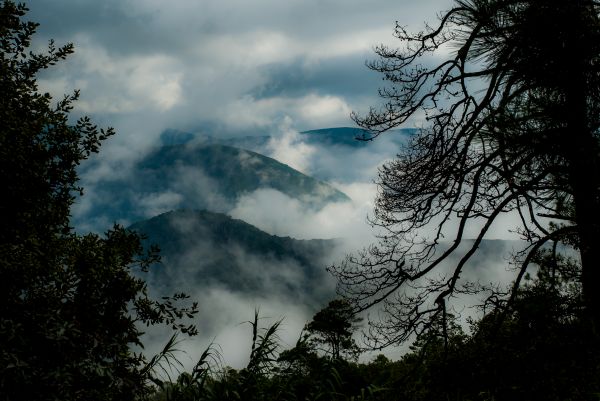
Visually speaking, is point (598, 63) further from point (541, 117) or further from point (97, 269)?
point (97, 269)

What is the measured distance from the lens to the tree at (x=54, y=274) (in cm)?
412

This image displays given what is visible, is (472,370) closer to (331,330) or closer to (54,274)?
(54,274)

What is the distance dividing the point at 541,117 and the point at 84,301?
19.6 ft

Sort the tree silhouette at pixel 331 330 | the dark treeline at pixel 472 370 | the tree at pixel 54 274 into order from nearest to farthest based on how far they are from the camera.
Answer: the tree at pixel 54 274 → the dark treeline at pixel 472 370 → the tree silhouette at pixel 331 330

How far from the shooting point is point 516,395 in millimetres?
6766

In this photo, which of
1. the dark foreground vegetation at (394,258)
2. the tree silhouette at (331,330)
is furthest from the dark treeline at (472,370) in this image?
the tree silhouette at (331,330)

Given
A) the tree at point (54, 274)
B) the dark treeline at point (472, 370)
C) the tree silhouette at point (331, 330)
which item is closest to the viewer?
the tree at point (54, 274)

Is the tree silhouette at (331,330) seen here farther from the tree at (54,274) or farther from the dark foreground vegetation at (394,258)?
the tree at (54,274)

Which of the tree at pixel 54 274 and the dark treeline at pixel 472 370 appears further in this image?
the dark treeline at pixel 472 370

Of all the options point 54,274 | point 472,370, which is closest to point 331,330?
point 472,370

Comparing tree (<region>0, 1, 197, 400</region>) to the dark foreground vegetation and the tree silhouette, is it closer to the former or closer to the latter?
the dark foreground vegetation

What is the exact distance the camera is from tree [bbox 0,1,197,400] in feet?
13.5

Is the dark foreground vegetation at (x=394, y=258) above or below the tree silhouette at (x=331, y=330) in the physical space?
below

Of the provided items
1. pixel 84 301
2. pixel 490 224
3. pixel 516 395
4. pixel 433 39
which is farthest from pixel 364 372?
pixel 84 301
